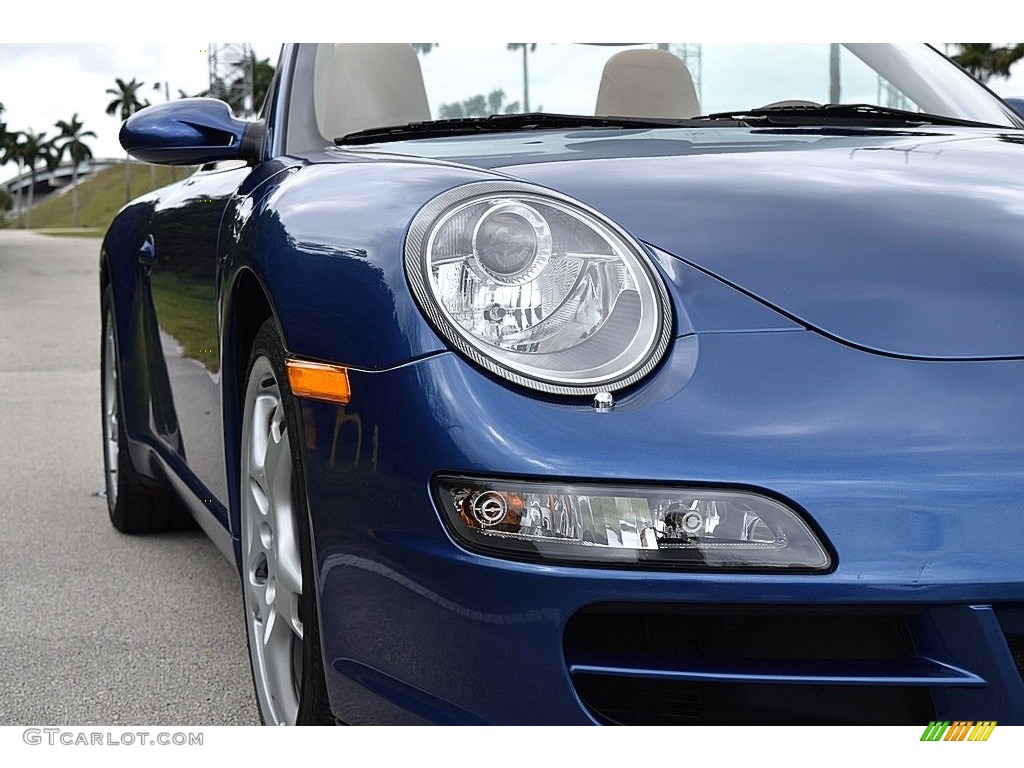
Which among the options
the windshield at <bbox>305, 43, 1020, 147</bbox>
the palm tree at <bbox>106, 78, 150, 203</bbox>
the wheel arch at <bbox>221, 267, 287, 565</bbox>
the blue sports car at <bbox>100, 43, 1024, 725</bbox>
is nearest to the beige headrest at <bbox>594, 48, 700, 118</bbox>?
the windshield at <bbox>305, 43, 1020, 147</bbox>

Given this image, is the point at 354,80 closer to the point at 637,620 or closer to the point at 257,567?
the point at 257,567

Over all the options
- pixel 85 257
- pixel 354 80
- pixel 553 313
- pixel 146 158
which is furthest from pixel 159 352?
pixel 85 257

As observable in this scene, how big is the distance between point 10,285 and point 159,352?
15.4 meters

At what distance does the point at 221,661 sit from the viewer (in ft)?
9.61

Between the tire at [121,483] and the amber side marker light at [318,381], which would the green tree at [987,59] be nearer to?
the tire at [121,483]

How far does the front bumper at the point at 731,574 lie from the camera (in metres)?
1.49

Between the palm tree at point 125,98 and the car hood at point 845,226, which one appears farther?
the palm tree at point 125,98

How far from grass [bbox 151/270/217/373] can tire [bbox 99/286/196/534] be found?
72cm

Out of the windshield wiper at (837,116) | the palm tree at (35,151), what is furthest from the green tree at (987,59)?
the palm tree at (35,151)

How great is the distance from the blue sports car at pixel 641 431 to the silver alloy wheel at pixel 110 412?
1975mm

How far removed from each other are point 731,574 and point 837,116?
143 centimetres

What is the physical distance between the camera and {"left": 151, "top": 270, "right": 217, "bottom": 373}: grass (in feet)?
8.88
